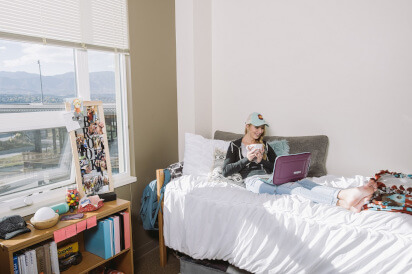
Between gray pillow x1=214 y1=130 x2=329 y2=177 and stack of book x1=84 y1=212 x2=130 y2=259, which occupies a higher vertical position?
gray pillow x1=214 y1=130 x2=329 y2=177

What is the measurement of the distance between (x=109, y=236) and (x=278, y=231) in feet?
3.67

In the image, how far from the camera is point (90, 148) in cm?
217

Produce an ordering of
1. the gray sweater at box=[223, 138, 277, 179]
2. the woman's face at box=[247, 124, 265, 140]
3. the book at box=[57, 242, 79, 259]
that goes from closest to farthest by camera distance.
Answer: the book at box=[57, 242, 79, 259] → the gray sweater at box=[223, 138, 277, 179] → the woman's face at box=[247, 124, 265, 140]

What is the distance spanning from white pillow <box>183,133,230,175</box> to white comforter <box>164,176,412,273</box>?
24 centimetres

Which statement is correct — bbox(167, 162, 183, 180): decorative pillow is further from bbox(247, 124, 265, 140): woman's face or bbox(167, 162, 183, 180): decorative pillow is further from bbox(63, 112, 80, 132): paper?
bbox(63, 112, 80, 132): paper

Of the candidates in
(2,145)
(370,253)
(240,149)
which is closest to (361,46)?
(240,149)

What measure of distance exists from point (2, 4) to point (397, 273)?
2.53 metres

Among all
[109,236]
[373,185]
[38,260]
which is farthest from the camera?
[109,236]

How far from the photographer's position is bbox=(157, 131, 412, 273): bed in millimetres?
1480

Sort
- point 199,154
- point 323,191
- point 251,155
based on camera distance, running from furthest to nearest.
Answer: point 199,154 < point 251,155 < point 323,191

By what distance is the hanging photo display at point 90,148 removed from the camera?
6.82ft

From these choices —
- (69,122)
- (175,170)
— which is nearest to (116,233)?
(175,170)

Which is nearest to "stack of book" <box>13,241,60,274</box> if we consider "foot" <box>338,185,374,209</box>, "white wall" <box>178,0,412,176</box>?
"foot" <box>338,185,374,209</box>

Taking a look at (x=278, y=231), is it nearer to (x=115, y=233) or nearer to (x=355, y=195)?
(x=355, y=195)
